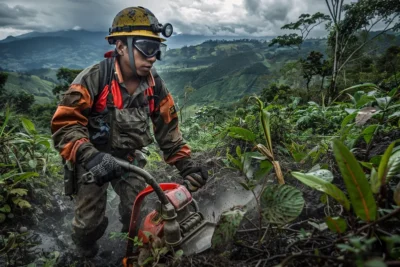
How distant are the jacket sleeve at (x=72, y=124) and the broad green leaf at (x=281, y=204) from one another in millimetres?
1739

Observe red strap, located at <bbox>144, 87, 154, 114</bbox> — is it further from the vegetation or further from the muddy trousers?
the muddy trousers

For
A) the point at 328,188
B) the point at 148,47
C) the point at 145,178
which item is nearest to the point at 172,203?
the point at 145,178

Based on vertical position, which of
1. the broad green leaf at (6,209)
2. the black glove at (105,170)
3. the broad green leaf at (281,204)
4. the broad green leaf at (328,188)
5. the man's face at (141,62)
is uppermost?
the man's face at (141,62)

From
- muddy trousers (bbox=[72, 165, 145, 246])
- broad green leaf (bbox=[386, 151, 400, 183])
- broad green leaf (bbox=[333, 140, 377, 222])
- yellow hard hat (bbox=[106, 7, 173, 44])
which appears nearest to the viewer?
broad green leaf (bbox=[333, 140, 377, 222])

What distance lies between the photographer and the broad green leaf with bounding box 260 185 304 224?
4.64 feet

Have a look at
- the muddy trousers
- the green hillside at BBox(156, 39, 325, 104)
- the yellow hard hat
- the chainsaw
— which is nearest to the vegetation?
the chainsaw

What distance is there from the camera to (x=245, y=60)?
17562 centimetres

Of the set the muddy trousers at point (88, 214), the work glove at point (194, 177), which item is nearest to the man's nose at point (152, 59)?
the work glove at point (194, 177)

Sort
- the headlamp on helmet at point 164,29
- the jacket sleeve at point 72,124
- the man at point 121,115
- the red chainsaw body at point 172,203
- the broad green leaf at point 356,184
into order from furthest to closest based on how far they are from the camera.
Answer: the headlamp on helmet at point 164,29, the man at point 121,115, the jacket sleeve at point 72,124, the red chainsaw body at point 172,203, the broad green leaf at point 356,184

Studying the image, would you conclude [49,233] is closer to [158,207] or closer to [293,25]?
[158,207]

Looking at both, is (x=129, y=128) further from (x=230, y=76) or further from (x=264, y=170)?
(x=230, y=76)

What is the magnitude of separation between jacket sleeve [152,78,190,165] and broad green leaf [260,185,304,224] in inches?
72.2

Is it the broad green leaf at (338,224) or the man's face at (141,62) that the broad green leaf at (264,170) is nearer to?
the broad green leaf at (338,224)

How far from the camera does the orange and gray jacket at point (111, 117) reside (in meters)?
2.68
